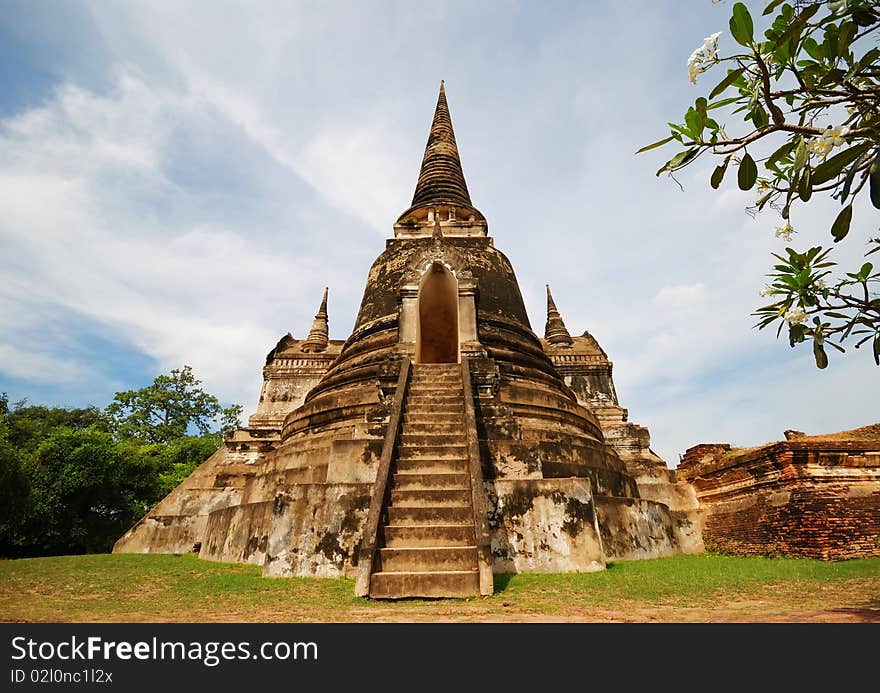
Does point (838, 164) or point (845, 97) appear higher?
point (845, 97)

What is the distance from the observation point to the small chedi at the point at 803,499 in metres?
7.25

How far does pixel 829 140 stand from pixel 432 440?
211 inches

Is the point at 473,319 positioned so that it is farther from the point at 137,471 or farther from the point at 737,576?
the point at 137,471

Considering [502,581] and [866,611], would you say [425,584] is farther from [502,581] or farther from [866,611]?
[866,611]

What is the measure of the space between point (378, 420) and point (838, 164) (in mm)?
6218

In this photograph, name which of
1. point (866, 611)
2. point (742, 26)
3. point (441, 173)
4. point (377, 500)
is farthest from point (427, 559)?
point (441, 173)

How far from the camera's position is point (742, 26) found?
2.31 m

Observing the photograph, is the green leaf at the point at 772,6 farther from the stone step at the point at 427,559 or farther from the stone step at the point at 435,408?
the stone step at the point at 435,408

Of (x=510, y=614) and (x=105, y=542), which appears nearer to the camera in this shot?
(x=510, y=614)

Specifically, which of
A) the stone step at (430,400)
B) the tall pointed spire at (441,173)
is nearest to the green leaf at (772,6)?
the stone step at (430,400)

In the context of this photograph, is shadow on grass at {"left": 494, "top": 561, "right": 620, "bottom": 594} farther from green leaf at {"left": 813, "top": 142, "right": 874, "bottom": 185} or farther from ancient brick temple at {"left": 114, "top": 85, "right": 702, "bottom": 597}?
green leaf at {"left": 813, "top": 142, "right": 874, "bottom": 185}

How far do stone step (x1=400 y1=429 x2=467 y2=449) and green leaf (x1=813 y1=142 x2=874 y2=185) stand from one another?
16.6 ft

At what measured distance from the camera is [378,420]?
743 cm

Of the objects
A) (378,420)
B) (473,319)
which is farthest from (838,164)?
(473,319)
